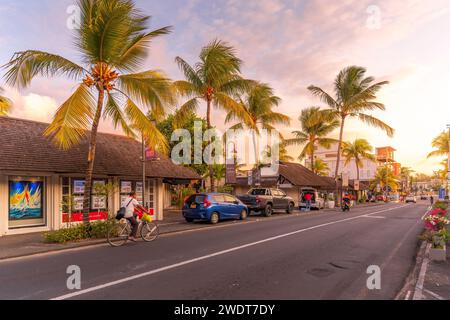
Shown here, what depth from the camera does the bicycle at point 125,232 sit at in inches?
468

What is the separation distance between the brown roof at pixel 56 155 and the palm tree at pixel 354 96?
2139cm

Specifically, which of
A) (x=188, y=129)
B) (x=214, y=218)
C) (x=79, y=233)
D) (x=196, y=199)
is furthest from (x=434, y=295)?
(x=188, y=129)

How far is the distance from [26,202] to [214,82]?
41.1ft

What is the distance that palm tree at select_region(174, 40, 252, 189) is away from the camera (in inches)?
856

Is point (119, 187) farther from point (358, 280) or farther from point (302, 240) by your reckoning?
point (358, 280)

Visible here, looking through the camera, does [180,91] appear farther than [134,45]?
Yes

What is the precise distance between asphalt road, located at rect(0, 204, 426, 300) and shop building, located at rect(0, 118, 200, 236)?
447cm

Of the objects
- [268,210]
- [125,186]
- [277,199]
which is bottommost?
[268,210]

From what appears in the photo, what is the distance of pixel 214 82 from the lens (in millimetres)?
22172

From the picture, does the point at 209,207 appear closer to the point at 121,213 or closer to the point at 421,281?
the point at 121,213

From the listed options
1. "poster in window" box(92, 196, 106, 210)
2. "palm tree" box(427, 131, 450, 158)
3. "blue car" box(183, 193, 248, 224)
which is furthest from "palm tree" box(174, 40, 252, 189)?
"palm tree" box(427, 131, 450, 158)

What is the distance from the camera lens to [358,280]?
280 inches
